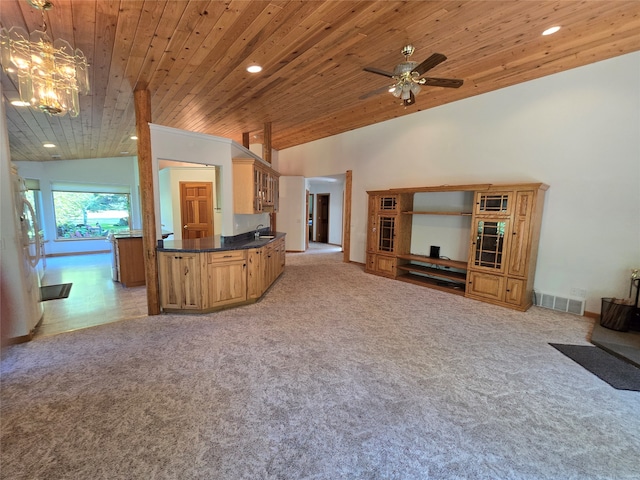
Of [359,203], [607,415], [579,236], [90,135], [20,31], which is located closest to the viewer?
[607,415]

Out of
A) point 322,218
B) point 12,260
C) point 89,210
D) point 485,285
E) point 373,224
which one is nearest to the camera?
point 12,260

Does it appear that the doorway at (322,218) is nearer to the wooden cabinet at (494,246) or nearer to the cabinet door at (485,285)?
the wooden cabinet at (494,246)

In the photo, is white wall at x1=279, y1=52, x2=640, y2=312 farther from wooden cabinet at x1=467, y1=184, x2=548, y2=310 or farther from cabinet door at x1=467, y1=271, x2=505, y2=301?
cabinet door at x1=467, y1=271, x2=505, y2=301

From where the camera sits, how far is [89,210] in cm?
881

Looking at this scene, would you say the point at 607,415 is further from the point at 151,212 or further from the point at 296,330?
the point at 151,212

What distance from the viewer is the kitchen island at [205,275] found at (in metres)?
3.80

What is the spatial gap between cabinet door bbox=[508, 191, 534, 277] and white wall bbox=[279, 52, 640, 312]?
0.50 m

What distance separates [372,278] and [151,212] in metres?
4.22

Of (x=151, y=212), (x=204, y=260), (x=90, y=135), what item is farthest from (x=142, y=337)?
(x=90, y=135)

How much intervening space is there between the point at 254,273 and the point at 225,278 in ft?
1.52

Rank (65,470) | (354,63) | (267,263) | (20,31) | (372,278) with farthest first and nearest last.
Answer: (372,278) < (267,263) < (354,63) < (20,31) < (65,470)

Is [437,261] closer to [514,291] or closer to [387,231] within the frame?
[387,231]

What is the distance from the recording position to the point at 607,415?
6.73ft

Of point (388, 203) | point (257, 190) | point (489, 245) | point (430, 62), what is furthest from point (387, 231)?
point (430, 62)
